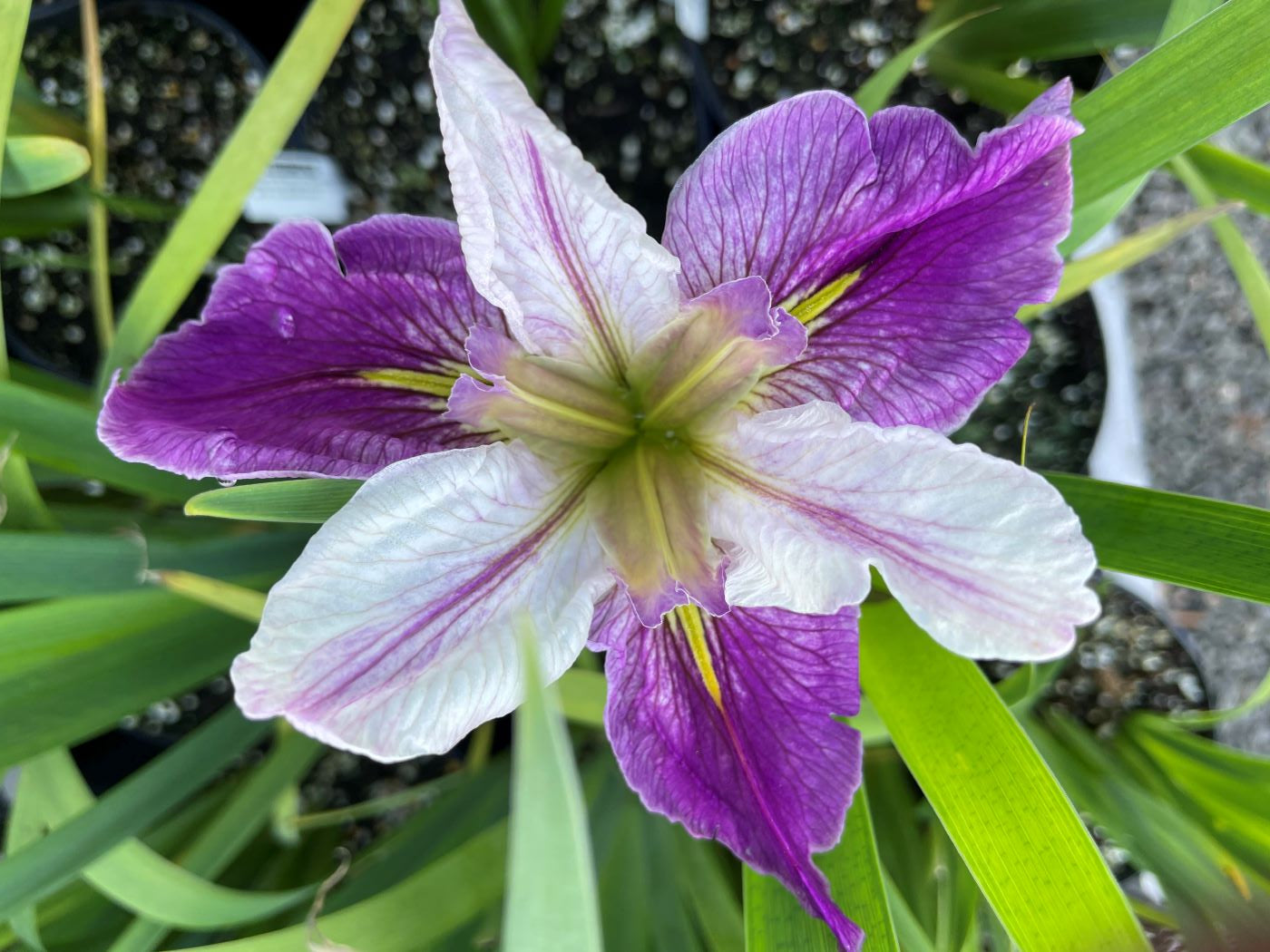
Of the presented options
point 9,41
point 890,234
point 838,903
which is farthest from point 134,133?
point 838,903

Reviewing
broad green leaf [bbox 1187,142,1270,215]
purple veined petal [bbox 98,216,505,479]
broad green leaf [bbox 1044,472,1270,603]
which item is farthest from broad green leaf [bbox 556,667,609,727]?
broad green leaf [bbox 1187,142,1270,215]

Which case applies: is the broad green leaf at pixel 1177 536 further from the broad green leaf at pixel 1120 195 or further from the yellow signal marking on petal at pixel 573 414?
the yellow signal marking on petal at pixel 573 414

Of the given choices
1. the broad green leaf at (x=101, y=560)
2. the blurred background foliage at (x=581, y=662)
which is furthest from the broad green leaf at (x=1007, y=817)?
the broad green leaf at (x=101, y=560)

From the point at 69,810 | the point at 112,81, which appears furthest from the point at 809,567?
the point at 112,81

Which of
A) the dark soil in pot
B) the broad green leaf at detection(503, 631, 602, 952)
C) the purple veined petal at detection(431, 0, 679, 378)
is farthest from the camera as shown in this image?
the dark soil in pot

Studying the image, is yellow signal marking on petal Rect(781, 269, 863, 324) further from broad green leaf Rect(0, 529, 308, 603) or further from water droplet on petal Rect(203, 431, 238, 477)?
broad green leaf Rect(0, 529, 308, 603)

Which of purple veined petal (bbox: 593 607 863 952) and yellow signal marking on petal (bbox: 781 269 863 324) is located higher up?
yellow signal marking on petal (bbox: 781 269 863 324)

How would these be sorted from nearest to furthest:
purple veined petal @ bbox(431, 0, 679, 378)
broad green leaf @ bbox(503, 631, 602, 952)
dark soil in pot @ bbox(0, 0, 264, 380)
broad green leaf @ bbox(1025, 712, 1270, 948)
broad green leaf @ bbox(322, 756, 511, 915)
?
broad green leaf @ bbox(503, 631, 602, 952)
purple veined petal @ bbox(431, 0, 679, 378)
broad green leaf @ bbox(1025, 712, 1270, 948)
broad green leaf @ bbox(322, 756, 511, 915)
dark soil in pot @ bbox(0, 0, 264, 380)

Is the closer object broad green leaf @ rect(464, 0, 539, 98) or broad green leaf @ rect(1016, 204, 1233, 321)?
broad green leaf @ rect(1016, 204, 1233, 321)
